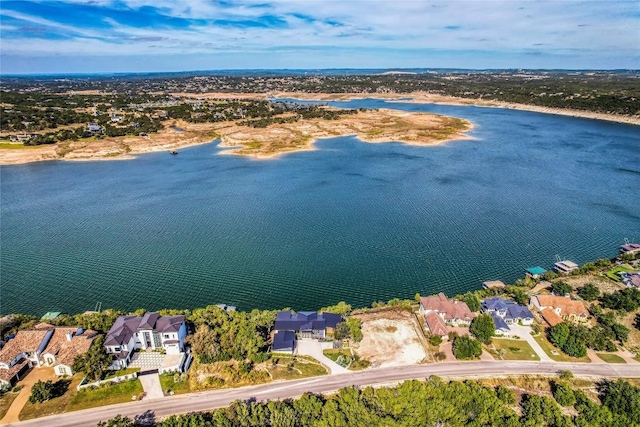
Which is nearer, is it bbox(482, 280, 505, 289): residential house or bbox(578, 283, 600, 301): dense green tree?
bbox(578, 283, 600, 301): dense green tree

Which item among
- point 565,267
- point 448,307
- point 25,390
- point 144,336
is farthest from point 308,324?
point 565,267

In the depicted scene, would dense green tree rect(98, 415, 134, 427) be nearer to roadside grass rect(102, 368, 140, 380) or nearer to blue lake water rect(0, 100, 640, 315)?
roadside grass rect(102, 368, 140, 380)

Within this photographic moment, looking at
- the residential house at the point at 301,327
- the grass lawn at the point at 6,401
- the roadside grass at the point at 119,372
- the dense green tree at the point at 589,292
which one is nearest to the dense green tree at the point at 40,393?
the grass lawn at the point at 6,401

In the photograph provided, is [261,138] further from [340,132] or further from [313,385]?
[313,385]

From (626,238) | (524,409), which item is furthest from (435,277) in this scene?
(626,238)

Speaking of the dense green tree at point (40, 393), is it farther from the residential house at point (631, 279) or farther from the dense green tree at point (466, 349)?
the residential house at point (631, 279)

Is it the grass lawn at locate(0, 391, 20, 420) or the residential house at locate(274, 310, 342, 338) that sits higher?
the residential house at locate(274, 310, 342, 338)

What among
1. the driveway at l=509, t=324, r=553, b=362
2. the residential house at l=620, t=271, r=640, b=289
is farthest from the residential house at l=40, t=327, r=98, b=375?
the residential house at l=620, t=271, r=640, b=289
